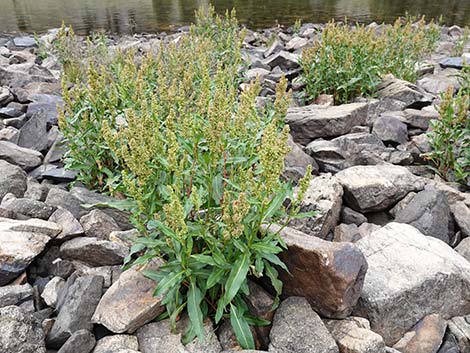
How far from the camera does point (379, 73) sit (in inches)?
304

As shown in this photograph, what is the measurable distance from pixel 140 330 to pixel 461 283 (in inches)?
95.7

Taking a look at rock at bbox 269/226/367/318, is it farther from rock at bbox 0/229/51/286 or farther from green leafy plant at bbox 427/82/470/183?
green leafy plant at bbox 427/82/470/183

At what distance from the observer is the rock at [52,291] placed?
320 centimetres

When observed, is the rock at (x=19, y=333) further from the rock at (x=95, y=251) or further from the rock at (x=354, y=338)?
the rock at (x=354, y=338)

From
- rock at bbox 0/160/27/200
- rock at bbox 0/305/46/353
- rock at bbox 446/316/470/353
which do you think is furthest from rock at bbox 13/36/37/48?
rock at bbox 446/316/470/353

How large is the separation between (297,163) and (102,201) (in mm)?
2337

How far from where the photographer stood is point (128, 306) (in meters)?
2.95

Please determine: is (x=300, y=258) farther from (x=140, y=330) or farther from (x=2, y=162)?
(x=2, y=162)

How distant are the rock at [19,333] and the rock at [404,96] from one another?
6.11 m

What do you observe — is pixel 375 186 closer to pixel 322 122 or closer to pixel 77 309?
pixel 322 122

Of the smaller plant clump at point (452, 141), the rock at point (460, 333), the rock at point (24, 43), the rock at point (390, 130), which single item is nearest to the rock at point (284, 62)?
the rock at point (390, 130)

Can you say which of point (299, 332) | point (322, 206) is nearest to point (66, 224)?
point (299, 332)

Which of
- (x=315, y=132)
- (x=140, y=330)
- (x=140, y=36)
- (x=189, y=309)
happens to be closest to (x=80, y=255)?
(x=140, y=330)

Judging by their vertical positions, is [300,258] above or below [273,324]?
above
